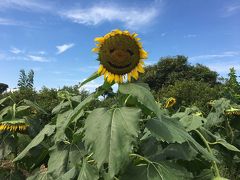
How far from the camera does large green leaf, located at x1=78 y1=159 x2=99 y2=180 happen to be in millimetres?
2227

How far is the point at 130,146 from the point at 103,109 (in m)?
0.31

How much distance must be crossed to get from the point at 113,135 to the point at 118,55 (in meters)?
0.44

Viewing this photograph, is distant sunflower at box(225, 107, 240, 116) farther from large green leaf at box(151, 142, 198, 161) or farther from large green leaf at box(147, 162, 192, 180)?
large green leaf at box(147, 162, 192, 180)

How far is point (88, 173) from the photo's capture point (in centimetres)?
224

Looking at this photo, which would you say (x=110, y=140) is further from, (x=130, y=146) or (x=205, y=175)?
(x=205, y=175)

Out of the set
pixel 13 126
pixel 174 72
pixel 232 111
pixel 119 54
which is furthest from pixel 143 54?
pixel 174 72

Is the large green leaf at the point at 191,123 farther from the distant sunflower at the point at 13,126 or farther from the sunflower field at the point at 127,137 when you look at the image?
the distant sunflower at the point at 13,126

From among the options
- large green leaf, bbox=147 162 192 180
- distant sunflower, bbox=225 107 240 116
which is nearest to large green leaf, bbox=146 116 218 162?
large green leaf, bbox=147 162 192 180

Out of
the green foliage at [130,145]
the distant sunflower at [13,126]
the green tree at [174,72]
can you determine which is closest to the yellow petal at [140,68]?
the green foliage at [130,145]

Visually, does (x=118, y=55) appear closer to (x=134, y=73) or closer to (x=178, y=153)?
(x=134, y=73)

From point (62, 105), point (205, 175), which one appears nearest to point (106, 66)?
point (205, 175)

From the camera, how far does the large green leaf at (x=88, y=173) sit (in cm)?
223

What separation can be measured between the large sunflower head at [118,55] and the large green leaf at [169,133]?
26 centimetres

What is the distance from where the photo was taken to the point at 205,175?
7.73 feet
